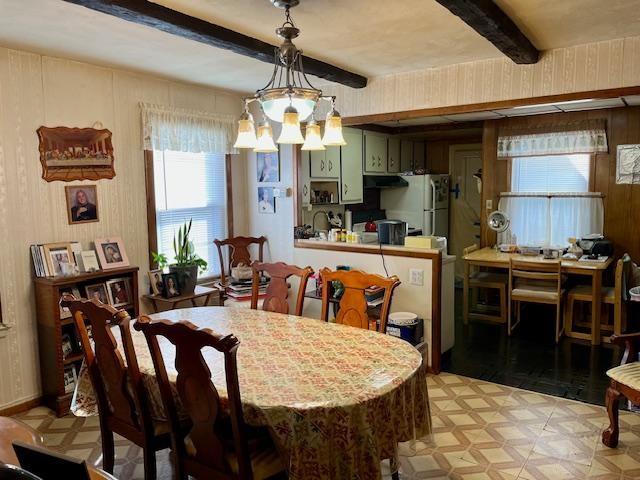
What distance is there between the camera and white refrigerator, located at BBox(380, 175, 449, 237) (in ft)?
20.6

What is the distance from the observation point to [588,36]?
3020mm

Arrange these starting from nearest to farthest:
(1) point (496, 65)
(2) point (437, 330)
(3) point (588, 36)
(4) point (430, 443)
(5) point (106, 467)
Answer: (5) point (106, 467), (4) point (430, 443), (3) point (588, 36), (1) point (496, 65), (2) point (437, 330)

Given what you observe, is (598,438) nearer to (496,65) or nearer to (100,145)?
(496,65)

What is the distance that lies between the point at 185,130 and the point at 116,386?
256 cm

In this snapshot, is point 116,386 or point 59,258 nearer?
point 116,386

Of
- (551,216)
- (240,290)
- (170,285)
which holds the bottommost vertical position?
(240,290)

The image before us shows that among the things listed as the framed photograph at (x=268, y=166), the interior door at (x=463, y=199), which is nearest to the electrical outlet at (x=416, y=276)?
the framed photograph at (x=268, y=166)

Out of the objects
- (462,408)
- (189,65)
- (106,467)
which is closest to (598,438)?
(462,408)

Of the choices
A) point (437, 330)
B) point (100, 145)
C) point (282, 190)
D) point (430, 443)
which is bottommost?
point (430, 443)

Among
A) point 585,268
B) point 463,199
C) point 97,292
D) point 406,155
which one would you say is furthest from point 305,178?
point 463,199

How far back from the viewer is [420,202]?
6.30 m

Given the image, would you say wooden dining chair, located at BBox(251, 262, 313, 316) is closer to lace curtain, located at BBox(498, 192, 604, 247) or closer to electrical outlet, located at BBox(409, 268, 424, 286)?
electrical outlet, located at BBox(409, 268, 424, 286)

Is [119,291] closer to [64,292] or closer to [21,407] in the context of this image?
[64,292]

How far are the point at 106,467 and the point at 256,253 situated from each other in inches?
108
